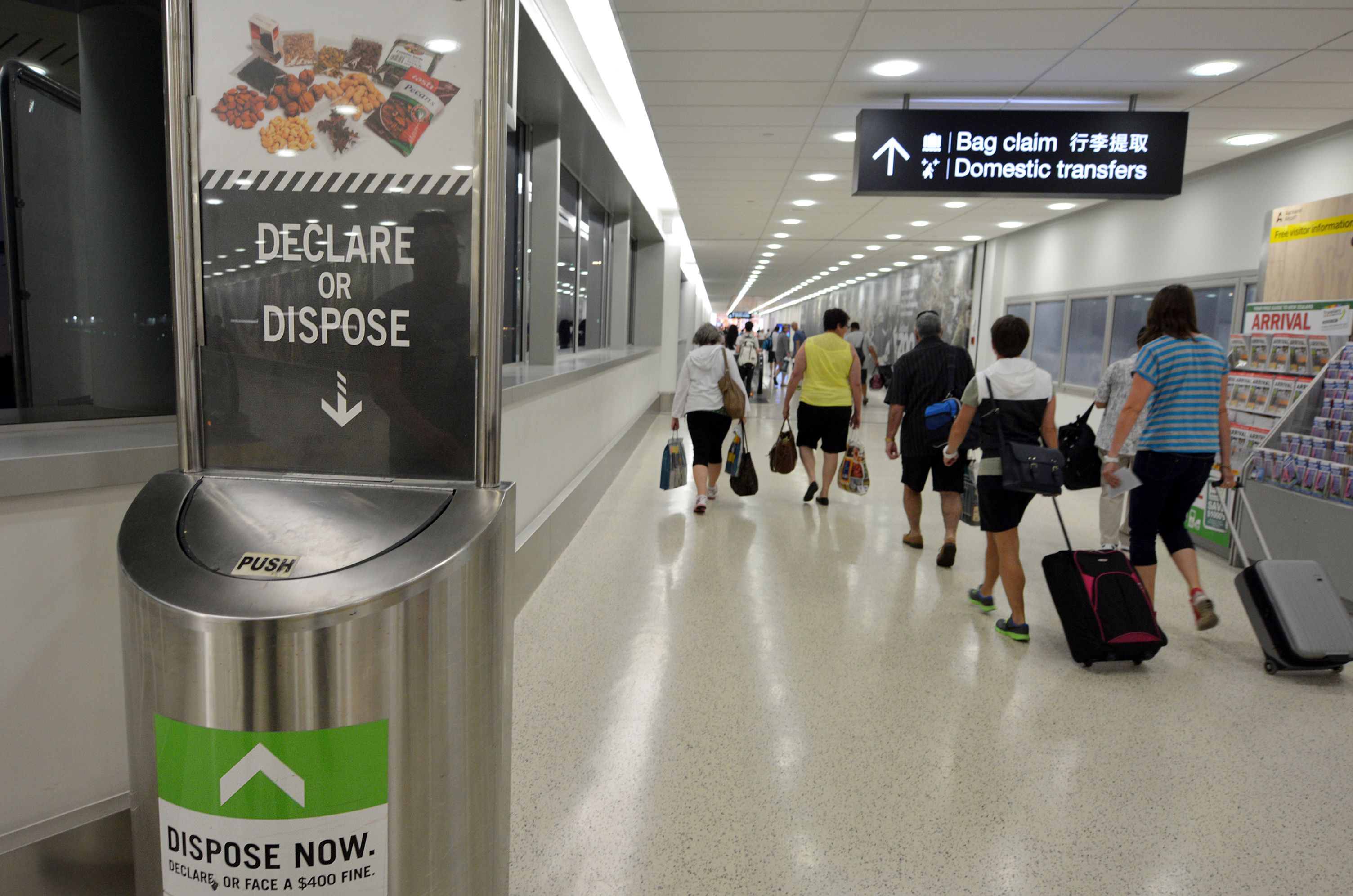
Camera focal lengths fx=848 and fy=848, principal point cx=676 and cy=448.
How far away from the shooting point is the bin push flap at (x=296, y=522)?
1.42m

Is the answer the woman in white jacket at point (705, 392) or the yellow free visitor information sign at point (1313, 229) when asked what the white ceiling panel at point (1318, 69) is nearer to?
the yellow free visitor information sign at point (1313, 229)

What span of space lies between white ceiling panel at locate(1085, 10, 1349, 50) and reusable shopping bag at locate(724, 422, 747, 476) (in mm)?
3245

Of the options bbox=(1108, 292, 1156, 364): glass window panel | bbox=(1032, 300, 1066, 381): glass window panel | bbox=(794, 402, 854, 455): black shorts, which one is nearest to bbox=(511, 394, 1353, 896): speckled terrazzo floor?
bbox=(794, 402, 854, 455): black shorts

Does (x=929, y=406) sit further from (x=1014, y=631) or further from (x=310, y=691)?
(x=310, y=691)

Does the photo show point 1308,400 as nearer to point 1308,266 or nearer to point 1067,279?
point 1308,266

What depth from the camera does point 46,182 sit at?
96.4 inches

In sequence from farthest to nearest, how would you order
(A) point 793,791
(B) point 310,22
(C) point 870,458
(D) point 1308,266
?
(C) point 870,458
(D) point 1308,266
(A) point 793,791
(B) point 310,22

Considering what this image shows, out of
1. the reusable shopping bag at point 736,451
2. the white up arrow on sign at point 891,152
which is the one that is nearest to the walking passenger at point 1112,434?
the white up arrow on sign at point 891,152

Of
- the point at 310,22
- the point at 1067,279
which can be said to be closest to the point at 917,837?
the point at 310,22

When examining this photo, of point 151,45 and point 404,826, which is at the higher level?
point 151,45

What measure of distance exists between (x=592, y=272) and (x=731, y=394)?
549 cm

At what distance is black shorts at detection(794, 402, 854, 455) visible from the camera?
6.36 metres

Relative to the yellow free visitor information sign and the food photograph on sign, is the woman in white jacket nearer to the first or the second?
the yellow free visitor information sign

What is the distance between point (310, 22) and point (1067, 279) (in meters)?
10.4
